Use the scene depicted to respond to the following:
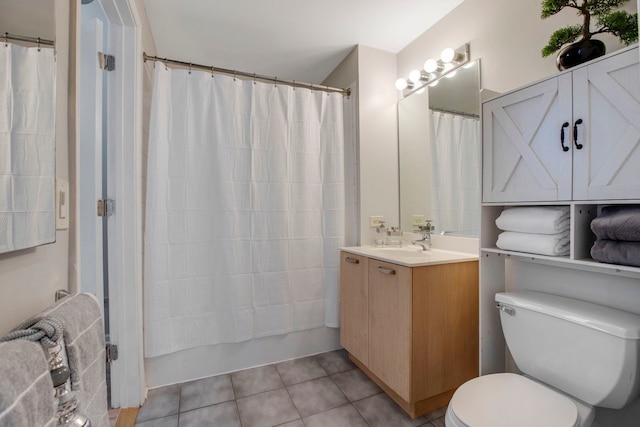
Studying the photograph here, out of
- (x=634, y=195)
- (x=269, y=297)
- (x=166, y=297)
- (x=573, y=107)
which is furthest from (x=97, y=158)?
(x=634, y=195)

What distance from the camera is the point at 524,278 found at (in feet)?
4.93

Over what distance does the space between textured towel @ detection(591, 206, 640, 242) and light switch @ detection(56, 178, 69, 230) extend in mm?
1628

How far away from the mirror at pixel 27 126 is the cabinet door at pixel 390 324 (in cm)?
140

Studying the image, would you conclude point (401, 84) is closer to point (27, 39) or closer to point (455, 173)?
point (455, 173)

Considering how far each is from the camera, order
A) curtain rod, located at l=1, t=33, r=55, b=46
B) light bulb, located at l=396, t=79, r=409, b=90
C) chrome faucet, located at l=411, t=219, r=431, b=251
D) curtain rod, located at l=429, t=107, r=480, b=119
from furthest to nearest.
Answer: light bulb, located at l=396, t=79, r=409, b=90
chrome faucet, located at l=411, t=219, r=431, b=251
curtain rod, located at l=429, t=107, r=480, b=119
curtain rod, located at l=1, t=33, r=55, b=46

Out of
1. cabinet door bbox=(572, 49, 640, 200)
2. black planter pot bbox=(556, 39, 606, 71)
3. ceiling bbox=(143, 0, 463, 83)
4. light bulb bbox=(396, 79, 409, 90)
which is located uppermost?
ceiling bbox=(143, 0, 463, 83)

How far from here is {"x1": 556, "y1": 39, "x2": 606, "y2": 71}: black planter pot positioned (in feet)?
3.56

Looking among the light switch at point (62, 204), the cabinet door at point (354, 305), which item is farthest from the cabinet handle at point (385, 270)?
the light switch at point (62, 204)

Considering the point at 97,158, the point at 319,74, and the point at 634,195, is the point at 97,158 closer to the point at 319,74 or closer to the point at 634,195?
the point at 319,74

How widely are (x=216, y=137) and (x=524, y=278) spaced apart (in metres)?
1.97

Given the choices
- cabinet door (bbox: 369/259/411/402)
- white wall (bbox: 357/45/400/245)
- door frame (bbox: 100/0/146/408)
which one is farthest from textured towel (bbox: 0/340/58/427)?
white wall (bbox: 357/45/400/245)

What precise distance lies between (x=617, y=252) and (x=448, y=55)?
58.0 inches

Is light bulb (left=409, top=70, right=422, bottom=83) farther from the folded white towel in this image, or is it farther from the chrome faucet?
the folded white towel

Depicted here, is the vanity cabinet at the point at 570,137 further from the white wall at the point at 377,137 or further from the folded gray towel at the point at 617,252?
the white wall at the point at 377,137
